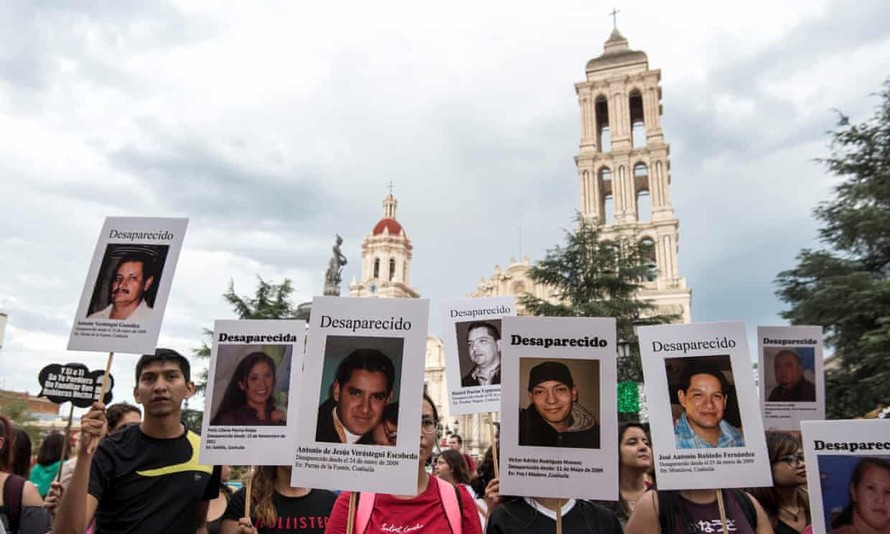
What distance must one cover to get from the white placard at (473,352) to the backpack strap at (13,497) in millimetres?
2587

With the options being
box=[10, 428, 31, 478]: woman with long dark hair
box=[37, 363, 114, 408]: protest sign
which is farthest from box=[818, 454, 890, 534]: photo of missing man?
box=[37, 363, 114, 408]: protest sign

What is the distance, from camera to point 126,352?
297 centimetres

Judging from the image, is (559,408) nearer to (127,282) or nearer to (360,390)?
(360,390)

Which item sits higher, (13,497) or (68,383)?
(68,383)

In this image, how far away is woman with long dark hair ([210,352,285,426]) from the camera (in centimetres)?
281

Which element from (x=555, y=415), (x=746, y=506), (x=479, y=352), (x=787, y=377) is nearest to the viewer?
(x=555, y=415)

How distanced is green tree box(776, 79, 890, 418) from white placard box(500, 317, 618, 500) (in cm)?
1068

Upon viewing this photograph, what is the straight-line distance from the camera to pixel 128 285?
10.2 feet

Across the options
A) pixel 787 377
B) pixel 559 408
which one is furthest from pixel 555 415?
pixel 787 377

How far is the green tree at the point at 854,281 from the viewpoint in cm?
1202

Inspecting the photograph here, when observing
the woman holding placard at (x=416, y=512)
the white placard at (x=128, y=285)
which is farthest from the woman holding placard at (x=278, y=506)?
the white placard at (x=128, y=285)

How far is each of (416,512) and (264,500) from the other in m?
0.89

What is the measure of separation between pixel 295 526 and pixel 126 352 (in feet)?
3.97

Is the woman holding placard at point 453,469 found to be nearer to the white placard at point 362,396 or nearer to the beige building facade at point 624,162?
the white placard at point 362,396
